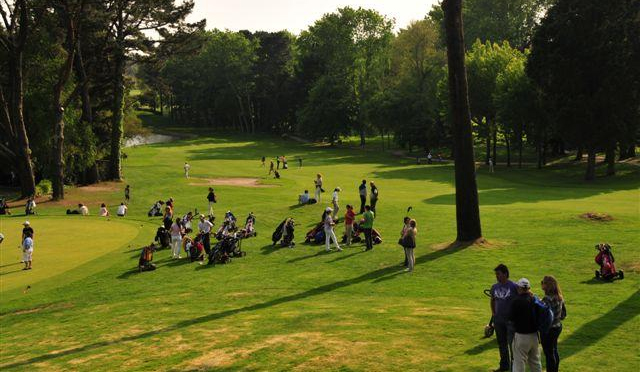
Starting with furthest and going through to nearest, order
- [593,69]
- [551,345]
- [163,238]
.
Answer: [593,69] → [163,238] → [551,345]

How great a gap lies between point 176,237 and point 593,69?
44.1 meters

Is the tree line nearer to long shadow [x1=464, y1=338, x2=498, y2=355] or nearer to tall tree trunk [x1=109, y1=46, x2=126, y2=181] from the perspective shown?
tall tree trunk [x1=109, y1=46, x2=126, y2=181]

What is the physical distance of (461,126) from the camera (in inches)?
896

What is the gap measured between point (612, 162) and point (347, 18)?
61636 millimetres

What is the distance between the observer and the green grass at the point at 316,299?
39.7ft

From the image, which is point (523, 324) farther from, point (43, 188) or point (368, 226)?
point (43, 188)

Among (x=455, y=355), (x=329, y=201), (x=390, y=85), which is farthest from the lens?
(x=390, y=85)

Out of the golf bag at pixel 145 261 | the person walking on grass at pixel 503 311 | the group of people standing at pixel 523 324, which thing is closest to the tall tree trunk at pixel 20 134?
the golf bag at pixel 145 261

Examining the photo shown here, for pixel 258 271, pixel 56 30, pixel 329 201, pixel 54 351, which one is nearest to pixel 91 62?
pixel 56 30

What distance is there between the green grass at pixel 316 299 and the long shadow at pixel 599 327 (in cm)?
4

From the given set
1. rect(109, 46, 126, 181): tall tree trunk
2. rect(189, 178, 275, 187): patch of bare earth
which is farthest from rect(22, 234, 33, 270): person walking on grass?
rect(109, 46, 126, 181): tall tree trunk

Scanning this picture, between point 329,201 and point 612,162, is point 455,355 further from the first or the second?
point 612,162

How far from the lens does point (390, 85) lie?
103 meters

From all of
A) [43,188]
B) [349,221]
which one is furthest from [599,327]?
[43,188]
